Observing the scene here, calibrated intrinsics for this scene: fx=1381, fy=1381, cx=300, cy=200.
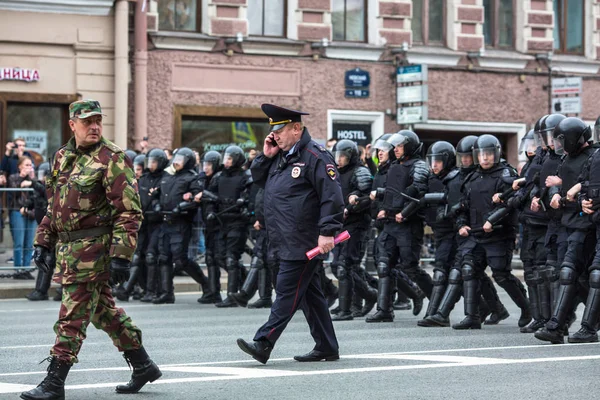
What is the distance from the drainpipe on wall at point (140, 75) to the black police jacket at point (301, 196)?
14.5 meters

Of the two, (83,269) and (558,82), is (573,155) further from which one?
(558,82)

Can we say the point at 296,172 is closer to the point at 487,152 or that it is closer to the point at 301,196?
the point at 301,196

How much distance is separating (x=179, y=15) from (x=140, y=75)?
1.64 m

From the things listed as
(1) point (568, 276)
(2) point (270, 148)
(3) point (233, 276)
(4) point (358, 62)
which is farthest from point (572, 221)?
(4) point (358, 62)

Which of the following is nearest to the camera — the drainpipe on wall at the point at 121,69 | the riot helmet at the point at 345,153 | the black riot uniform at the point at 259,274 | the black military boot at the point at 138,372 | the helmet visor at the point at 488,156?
the black military boot at the point at 138,372

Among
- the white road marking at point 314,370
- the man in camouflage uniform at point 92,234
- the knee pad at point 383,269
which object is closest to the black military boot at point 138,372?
the man in camouflage uniform at point 92,234

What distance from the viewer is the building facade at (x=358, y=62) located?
81.1 feet

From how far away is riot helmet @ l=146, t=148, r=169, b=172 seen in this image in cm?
1694

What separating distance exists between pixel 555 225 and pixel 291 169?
3.08 meters

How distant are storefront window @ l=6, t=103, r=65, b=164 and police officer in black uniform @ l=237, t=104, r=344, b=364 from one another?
46.8 feet

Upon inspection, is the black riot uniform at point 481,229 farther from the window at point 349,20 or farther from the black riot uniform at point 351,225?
the window at point 349,20

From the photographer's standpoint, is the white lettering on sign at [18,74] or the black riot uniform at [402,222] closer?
the black riot uniform at [402,222]

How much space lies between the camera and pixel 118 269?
781 centimetres

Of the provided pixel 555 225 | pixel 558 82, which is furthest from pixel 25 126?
pixel 555 225
